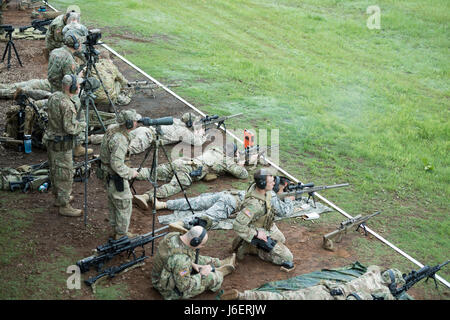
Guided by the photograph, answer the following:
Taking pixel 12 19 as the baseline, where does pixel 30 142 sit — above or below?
below

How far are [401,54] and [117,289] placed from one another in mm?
18274

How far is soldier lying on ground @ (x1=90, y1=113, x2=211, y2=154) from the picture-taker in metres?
12.5

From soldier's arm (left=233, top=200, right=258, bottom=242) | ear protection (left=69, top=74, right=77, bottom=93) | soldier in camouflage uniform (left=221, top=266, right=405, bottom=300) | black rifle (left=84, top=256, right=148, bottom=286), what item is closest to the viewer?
soldier in camouflage uniform (left=221, top=266, right=405, bottom=300)

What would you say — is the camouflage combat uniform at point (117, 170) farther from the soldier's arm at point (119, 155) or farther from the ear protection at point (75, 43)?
the ear protection at point (75, 43)

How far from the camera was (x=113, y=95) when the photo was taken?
48.0ft

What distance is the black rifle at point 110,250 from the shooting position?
8.05 m

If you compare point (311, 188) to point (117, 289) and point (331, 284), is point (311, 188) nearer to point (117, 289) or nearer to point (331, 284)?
point (331, 284)

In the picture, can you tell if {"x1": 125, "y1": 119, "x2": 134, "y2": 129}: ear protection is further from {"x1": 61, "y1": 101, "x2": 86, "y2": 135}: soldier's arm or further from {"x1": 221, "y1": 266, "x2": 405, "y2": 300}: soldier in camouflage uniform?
{"x1": 221, "y1": 266, "x2": 405, "y2": 300}: soldier in camouflage uniform

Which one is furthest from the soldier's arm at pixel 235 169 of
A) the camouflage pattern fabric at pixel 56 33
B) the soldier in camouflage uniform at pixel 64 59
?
the camouflage pattern fabric at pixel 56 33

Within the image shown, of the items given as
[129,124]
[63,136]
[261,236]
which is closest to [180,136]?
[63,136]

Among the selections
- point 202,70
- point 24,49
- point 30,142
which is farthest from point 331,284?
point 24,49

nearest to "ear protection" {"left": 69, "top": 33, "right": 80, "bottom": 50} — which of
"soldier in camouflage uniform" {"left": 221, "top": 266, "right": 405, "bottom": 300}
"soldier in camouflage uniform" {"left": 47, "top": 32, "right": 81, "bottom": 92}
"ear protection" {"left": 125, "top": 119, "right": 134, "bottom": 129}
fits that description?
"soldier in camouflage uniform" {"left": 47, "top": 32, "right": 81, "bottom": 92}

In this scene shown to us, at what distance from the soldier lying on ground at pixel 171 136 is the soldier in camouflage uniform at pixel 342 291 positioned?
218 inches

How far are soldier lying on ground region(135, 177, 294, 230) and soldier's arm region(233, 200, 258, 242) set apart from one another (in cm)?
118
